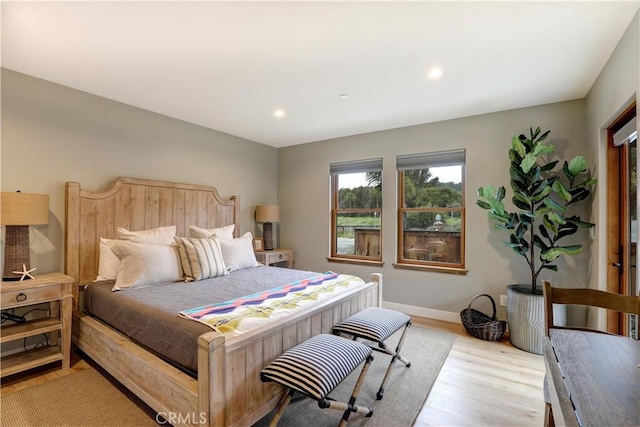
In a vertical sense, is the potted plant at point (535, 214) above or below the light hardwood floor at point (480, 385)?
above

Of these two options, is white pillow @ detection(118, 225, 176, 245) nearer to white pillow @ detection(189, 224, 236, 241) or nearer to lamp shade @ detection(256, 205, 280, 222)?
white pillow @ detection(189, 224, 236, 241)

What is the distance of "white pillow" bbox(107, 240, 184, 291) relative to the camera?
101 inches

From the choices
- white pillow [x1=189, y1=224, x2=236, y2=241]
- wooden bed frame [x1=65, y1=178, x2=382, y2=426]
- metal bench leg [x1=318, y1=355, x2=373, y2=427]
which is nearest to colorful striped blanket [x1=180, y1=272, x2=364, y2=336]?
wooden bed frame [x1=65, y1=178, x2=382, y2=426]

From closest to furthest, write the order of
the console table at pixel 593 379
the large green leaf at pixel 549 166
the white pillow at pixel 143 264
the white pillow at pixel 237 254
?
the console table at pixel 593 379 < the white pillow at pixel 143 264 < the large green leaf at pixel 549 166 < the white pillow at pixel 237 254

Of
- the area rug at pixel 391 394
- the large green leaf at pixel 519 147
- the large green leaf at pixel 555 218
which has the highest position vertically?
the large green leaf at pixel 519 147

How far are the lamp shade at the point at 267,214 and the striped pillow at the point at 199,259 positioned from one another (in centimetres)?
150

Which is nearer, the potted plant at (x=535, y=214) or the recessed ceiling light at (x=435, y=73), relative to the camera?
the recessed ceiling light at (x=435, y=73)

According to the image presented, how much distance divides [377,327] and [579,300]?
1169 millimetres

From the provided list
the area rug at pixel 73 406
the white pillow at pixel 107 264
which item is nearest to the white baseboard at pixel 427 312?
the area rug at pixel 73 406

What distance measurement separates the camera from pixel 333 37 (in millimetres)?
2023

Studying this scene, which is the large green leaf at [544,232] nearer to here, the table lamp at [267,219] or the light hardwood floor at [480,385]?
the light hardwood floor at [480,385]

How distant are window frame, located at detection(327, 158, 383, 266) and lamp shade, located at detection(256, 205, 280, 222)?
0.89 m

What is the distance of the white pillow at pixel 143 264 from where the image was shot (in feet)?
8.43

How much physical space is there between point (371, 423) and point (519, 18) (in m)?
2.65
